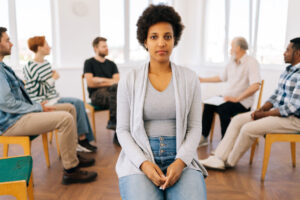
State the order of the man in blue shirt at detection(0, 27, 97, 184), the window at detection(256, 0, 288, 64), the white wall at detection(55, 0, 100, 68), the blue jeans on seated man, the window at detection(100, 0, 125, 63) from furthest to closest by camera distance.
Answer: the window at detection(100, 0, 125, 63)
the white wall at detection(55, 0, 100, 68)
the window at detection(256, 0, 288, 64)
the man in blue shirt at detection(0, 27, 97, 184)
the blue jeans on seated man

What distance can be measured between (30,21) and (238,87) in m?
3.81

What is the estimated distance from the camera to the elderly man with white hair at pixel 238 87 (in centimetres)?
302

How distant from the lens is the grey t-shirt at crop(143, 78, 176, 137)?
1405mm

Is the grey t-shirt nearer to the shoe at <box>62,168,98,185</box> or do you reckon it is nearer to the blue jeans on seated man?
the blue jeans on seated man

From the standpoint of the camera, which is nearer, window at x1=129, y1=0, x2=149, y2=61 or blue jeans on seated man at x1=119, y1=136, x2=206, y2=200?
blue jeans on seated man at x1=119, y1=136, x2=206, y2=200

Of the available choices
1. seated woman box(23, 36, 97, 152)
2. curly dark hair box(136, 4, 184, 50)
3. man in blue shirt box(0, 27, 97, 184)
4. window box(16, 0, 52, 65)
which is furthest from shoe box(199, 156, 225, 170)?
window box(16, 0, 52, 65)

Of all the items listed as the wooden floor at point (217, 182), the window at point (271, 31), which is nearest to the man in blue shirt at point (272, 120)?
the wooden floor at point (217, 182)

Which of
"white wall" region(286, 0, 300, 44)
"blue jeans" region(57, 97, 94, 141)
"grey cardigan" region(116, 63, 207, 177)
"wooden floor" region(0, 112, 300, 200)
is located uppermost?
"white wall" region(286, 0, 300, 44)

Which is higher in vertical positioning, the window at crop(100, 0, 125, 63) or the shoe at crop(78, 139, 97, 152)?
the window at crop(100, 0, 125, 63)

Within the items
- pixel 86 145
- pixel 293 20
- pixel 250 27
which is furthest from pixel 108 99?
pixel 250 27

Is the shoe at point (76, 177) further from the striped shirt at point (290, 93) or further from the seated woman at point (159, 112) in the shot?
the striped shirt at point (290, 93)

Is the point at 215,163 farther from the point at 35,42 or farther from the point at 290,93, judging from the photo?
the point at 35,42

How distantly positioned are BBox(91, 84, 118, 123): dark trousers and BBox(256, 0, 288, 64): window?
2751mm

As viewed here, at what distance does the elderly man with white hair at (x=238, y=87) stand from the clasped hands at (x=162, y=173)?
1896 mm
